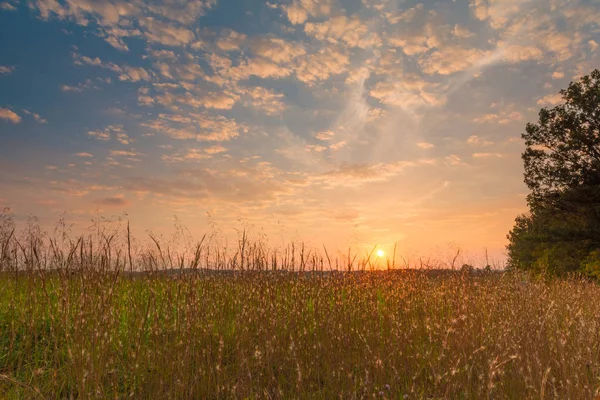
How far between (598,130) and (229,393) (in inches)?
938

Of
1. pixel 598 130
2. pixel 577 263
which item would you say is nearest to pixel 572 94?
pixel 598 130

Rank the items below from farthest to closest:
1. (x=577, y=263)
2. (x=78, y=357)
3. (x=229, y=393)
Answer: (x=577, y=263)
(x=229, y=393)
(x=78, y=357)

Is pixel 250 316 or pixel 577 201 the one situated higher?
pixel 577 201

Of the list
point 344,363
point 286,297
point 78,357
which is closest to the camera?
point 78,357

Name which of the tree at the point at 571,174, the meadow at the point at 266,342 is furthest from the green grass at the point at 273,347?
the tree at the point at 571,174

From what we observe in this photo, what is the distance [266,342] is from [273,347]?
1.28 feet

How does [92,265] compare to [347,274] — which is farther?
[347,274]

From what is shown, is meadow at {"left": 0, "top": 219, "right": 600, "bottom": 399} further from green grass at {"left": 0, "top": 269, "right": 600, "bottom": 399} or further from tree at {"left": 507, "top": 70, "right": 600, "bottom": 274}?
tree at {"left": 507, "top": 70, "right": 600, "bottom": 274}

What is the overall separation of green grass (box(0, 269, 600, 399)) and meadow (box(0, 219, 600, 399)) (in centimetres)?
3

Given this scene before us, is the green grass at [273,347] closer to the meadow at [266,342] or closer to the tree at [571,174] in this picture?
the meadow at [266,342]

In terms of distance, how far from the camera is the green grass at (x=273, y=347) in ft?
14.7

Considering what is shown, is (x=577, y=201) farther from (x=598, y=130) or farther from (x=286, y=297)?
Answer: (x=286, y=297)

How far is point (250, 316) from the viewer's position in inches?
221

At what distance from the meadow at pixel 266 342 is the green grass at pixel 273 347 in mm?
27
